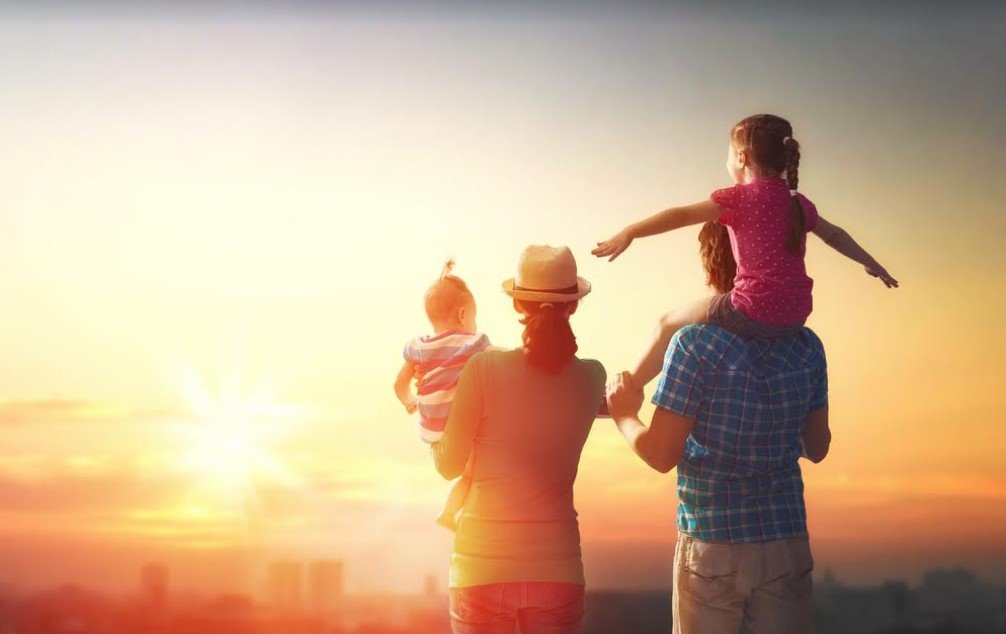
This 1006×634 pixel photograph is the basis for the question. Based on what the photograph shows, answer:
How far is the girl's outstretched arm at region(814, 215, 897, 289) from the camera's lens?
4.71 metres

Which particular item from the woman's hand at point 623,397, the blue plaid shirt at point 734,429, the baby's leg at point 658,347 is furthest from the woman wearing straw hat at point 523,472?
the blue plaid shirt at point 734,429

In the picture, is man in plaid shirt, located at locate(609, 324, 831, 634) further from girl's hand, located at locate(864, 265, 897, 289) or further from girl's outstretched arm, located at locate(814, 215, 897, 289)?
girl's hand, located at locate(864, 265, 897, 289)

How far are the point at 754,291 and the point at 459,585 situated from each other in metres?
1.63

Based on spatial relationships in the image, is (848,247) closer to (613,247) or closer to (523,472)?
(613,247)

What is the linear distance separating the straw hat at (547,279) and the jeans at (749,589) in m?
1.12

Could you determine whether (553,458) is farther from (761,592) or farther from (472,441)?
(761,592)

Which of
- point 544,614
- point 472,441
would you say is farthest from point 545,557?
point 472,441

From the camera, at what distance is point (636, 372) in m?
4.59

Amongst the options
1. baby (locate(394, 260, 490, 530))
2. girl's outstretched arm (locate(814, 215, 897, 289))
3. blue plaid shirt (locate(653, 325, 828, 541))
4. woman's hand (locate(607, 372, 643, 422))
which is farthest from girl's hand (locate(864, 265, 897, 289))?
baby (locate(394, 260, 490, 530))

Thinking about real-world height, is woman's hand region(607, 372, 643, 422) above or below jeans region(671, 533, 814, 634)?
above

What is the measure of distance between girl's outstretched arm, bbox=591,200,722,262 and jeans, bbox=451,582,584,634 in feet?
4.34

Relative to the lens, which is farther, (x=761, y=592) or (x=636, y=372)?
(x=636, y=372)

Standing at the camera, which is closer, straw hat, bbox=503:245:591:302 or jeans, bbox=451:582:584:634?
jeans, bbox=451:582:584:634

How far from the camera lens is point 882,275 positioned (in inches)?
198
